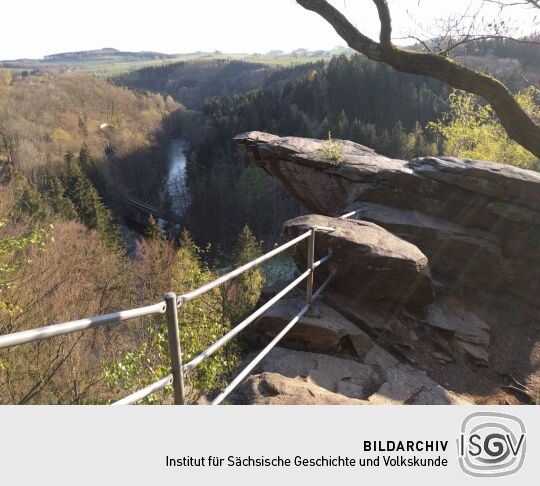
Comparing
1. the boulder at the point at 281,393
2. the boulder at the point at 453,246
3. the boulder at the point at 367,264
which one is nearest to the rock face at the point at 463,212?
the boulder at the point at 453,246

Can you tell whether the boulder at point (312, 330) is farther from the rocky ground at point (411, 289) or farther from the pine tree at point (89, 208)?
the pine tree at point (89, 208)

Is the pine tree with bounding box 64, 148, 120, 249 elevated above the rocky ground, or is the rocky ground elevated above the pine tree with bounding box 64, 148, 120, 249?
the rocky ground

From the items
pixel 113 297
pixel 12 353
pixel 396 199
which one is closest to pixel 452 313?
pixel 396 199

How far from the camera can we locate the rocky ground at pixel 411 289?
15.4 feet

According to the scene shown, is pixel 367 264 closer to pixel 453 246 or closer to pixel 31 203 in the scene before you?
pixel 453 246

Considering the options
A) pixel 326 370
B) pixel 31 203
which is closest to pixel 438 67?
pixel 326 370

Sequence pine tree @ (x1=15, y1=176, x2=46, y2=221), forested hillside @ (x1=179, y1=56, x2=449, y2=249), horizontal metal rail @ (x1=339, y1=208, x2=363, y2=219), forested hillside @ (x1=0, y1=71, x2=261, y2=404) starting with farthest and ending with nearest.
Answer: forested hillside @ (x1=179, y1=56, x2=449, y2=249) → pine tree @ (x1=15, y1=176, x2=46, y2=221) → forested hillside @ (x1=0, y1=71, x2=261, y2=404) → horizontal metal rail @ (x1=339, y1=208, x2=363, y2=219)

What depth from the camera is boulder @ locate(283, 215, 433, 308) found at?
575cm

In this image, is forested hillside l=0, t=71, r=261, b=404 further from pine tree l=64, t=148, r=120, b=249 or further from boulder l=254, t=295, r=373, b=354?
boulder l=254, t=295, r=373, b=354

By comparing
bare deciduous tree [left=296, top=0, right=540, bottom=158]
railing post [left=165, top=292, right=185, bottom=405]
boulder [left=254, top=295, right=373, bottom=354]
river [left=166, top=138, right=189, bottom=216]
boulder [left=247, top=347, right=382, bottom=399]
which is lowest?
river [left=166, top=138, right=189, bottom=216]

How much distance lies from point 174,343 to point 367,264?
396cm

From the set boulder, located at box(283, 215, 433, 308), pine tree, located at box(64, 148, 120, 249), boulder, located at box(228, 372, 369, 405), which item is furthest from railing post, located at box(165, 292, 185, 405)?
pine tree, located at box(64, 148, 120, 249)
